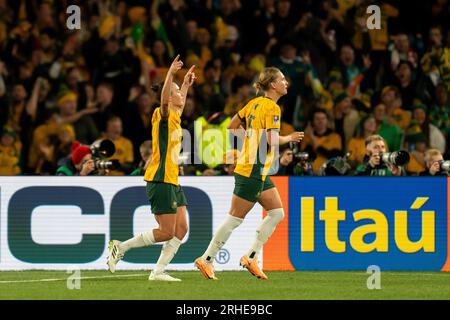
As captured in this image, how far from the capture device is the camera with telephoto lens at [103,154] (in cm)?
1466

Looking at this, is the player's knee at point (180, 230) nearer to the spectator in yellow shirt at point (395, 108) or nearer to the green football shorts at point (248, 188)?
the green football shorts at point (248, 188)

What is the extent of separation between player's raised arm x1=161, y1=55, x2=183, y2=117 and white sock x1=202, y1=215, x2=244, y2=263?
51.0 inches

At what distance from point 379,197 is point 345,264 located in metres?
0.83

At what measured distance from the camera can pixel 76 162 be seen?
1526 centimetres

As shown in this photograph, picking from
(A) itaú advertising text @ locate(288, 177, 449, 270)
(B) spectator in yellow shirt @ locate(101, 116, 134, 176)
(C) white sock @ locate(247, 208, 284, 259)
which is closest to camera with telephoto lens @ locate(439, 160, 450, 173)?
(A) itaú advertising text @ locate(288, 177, 449, 270)

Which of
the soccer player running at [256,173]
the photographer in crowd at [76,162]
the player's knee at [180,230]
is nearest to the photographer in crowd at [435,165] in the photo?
the soccer player running at [256,173]

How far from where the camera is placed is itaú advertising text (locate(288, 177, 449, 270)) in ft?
47.3

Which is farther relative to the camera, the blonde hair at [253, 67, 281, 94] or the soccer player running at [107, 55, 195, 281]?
the blonde hair at [253, 67, 281, 94]

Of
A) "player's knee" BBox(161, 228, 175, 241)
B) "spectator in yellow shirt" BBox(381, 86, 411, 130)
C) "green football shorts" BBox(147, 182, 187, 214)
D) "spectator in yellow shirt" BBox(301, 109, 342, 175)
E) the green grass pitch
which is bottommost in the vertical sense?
the green grass pitch

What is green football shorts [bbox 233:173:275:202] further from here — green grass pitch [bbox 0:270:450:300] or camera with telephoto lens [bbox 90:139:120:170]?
camera with telephoto lens [bbox 90:139:120:170]

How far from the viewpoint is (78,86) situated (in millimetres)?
18641

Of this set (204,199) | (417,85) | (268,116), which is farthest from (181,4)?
(268,116)

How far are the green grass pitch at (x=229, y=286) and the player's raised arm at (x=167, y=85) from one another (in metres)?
1.63

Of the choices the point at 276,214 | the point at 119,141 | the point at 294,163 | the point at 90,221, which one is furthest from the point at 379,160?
the point at 119,141
